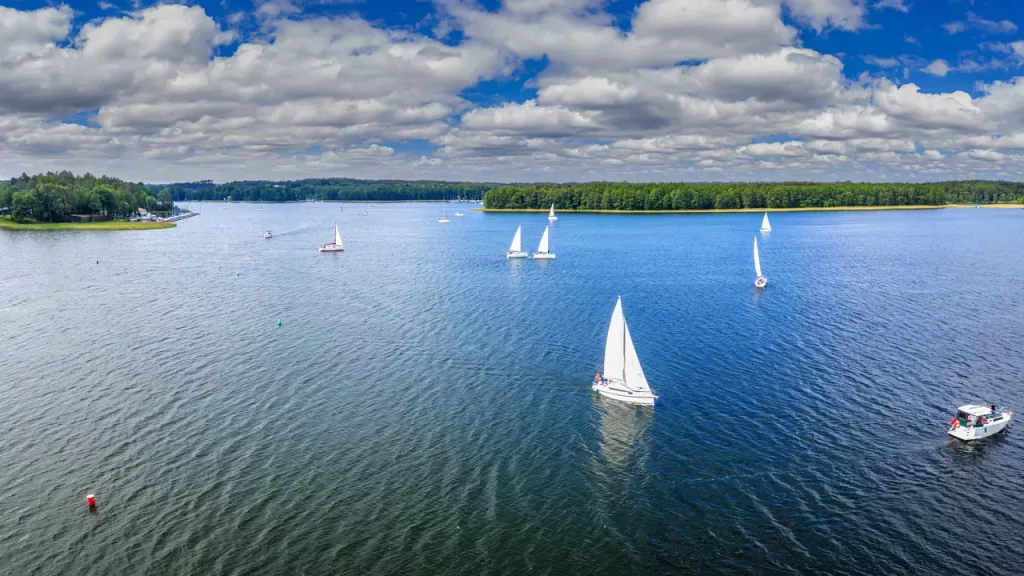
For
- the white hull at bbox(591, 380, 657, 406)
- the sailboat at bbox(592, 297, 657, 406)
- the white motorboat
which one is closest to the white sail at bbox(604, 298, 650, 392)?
the sailboat at bbox(592, 297, 657, 406)

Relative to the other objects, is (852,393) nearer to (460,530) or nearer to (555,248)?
(460,530)

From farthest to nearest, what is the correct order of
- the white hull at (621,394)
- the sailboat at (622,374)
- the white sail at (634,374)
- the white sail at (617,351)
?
1. the white sail at (617,351)
2. the white sail at (634,374)
3. the sailboat at (622,374)
4. the white hull at (621,394)

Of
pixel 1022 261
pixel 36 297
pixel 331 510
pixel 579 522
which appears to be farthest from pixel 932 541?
pixel 1022 261

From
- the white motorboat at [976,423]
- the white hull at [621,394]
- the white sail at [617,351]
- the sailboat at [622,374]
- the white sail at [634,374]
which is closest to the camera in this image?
the white motorboat at [976,423]

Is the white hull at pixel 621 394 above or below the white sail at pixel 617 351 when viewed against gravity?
below

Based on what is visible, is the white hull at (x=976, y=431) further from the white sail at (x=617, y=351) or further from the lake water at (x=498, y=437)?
the white sail at (x=617, y=351)

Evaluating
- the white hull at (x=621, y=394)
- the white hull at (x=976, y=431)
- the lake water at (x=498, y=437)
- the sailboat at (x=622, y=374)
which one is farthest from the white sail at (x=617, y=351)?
the white hull at (x=976, y=431)

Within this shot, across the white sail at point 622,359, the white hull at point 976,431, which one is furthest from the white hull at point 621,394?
the white hull at point 976,431

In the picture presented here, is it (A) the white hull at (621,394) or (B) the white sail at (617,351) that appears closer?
(A) the white hull at (621,394)
